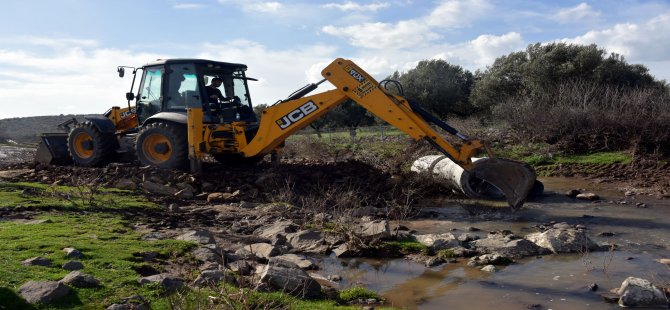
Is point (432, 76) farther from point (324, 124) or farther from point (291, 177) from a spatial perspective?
point (291, 177)

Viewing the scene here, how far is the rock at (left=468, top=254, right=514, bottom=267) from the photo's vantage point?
26.4ft

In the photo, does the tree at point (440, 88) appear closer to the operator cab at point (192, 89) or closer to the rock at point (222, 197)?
the operator cab at point (192, 89)

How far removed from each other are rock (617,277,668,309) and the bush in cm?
1251

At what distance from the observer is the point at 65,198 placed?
11.0m

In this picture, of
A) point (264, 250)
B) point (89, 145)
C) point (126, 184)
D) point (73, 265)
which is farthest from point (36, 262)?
point (89, 145)

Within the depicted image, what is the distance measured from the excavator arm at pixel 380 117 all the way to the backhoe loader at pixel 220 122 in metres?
0.02

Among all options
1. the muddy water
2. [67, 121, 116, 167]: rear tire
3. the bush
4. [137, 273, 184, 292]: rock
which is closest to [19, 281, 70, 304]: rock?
[137, 273, 184, 292]: rock

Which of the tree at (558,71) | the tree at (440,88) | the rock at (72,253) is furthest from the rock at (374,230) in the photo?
the tree at (440,88)

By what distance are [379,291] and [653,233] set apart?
564 cm

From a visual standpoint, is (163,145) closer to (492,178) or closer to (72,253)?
(492,178)

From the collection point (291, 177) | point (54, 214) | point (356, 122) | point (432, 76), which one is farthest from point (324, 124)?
point (54, 214)

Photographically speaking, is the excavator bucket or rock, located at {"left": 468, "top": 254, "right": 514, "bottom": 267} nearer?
rock, located at {"left": 468, "top": 254, "right": 514, "bottom": 267}

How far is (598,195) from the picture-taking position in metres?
14.3

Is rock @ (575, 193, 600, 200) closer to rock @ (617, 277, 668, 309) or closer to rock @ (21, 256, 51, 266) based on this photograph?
rock @ (617, 277, 668, 309)
